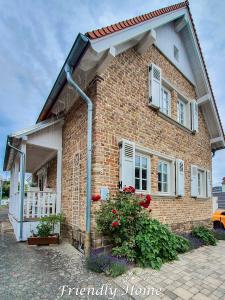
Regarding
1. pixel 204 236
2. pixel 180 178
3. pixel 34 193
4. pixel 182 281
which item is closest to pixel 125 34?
pixel 180 178

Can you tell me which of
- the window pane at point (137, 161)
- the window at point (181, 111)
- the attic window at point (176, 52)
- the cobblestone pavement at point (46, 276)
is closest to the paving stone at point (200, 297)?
the cobblestone pavement at point (46, 276)

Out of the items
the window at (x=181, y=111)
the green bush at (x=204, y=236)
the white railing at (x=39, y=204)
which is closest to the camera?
the white railing at (x=39, y=204)

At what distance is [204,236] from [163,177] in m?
2.32

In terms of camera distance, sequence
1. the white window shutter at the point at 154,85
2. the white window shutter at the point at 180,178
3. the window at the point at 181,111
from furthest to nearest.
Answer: the window at the point at 181,111 → the white window shutter at the point at 180,178 → the white window shutter at the point at 154,85

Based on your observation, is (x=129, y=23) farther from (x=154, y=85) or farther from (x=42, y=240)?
(x=42, y=240)

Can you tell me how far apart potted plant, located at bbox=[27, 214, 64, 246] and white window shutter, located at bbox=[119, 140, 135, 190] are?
2.14 meters

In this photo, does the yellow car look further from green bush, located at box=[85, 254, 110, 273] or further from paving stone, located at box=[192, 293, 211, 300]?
green bush, located at box=[85, 254, 110, 273]

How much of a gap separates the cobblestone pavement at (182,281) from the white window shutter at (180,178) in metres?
2.44

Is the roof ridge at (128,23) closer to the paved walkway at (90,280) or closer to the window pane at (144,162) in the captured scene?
the window pane at (144,162)

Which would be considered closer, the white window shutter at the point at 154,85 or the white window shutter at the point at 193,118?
the white window shutter at the point at 154,85

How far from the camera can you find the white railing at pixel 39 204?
5957 millimetres

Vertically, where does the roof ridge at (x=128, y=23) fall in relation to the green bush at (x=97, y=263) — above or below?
above

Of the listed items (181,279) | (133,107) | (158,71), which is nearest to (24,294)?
(181,279)

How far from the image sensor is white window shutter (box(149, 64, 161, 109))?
633cm
